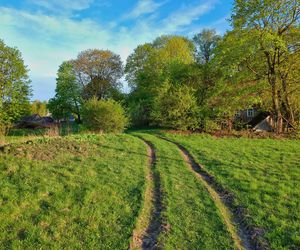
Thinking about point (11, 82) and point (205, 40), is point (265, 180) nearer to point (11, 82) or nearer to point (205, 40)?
point (11, 82)

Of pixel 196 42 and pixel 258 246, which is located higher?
Result: pixel 196 42

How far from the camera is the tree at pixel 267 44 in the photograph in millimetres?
20203

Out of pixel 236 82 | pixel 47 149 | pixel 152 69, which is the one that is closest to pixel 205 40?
pixel 152 69

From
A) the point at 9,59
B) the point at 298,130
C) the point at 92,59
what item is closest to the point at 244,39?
the point at 298,130

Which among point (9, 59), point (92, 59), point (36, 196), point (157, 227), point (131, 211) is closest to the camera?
point (157, 227)

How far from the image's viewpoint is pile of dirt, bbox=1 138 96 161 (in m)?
10.7

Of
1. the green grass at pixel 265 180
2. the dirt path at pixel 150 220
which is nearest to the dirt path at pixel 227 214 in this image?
the green grass at pixel 265 180

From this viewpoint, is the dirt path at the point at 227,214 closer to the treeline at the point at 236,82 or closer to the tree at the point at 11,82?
the treeline at the point at 236,82

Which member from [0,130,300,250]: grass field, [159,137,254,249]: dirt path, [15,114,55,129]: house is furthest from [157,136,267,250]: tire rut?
[15,114,55,129]: house

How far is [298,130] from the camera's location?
70.0ft

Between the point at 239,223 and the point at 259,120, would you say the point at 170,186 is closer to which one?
the point at 239,223

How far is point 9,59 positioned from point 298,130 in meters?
28.9

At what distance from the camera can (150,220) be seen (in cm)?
664

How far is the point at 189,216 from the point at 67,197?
355cm
